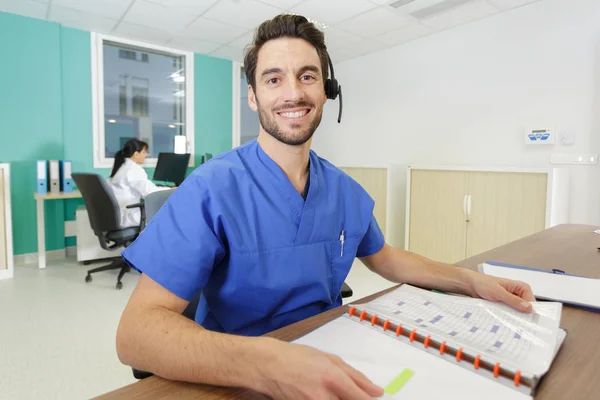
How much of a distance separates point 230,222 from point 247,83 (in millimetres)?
481

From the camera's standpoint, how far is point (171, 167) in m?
4.18

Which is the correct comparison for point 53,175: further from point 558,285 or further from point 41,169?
point 558,285

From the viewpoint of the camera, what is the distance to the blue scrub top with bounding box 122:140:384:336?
2.46 feet

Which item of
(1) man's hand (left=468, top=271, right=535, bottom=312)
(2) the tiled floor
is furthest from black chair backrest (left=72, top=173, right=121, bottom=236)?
(1) man's hand (left=468, top=271, right=535, bottom=312)

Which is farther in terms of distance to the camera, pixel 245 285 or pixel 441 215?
pixel 441 215

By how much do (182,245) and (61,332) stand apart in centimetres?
212

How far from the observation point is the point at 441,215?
11.5ft

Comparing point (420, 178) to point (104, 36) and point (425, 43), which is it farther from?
point (104, 36)

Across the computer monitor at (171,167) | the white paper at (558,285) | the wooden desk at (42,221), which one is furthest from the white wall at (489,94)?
the wooden desk at (42,221)

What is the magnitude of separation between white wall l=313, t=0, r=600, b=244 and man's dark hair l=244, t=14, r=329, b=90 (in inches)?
A: 115

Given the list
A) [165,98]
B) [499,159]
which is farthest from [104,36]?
[499,159]

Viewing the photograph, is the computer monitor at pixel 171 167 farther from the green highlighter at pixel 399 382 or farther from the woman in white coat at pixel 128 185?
the green highlighter at pixel 399 382

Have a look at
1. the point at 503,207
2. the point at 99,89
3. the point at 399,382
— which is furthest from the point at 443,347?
the point at 99,89

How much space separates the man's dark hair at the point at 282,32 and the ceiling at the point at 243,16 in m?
2.53
